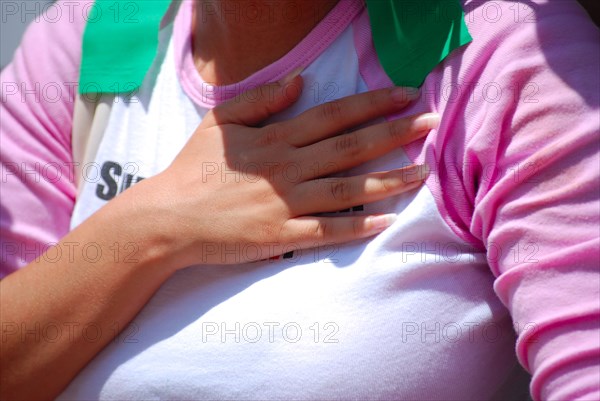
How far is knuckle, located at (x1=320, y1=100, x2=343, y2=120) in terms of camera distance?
1.13 metres

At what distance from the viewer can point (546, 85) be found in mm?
974

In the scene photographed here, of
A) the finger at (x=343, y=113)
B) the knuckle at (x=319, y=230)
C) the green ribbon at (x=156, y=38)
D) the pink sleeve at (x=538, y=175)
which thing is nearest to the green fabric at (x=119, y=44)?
the green ribbon at (x=156, y=38)

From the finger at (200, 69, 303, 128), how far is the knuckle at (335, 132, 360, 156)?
0.37 feet

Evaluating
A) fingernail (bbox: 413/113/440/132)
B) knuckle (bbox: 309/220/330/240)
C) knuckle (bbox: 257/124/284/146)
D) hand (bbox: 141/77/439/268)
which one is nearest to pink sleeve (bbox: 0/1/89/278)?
hand (bbox: 141/77/439/268)

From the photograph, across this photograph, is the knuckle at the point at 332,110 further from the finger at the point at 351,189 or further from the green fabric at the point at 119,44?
the green fabric at the point at 119,44

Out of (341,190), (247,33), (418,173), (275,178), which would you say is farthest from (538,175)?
(247,33)

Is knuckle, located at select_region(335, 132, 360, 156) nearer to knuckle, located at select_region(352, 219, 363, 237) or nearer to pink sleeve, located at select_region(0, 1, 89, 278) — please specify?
knuckle, located at select_region(352, 219, 363, 237)

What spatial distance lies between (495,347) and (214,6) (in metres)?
0.64

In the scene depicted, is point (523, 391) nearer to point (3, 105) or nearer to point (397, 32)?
point (397, 32)

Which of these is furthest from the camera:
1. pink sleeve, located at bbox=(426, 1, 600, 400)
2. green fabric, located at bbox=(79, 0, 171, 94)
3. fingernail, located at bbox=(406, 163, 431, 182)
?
green fabric, located at bbox=(79, 0, 171, 94)

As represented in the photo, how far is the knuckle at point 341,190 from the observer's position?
1101 mm

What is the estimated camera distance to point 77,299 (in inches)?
47.3

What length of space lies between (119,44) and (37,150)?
205 millimetres

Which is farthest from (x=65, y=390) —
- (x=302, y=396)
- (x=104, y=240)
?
(x=302, y=396)
